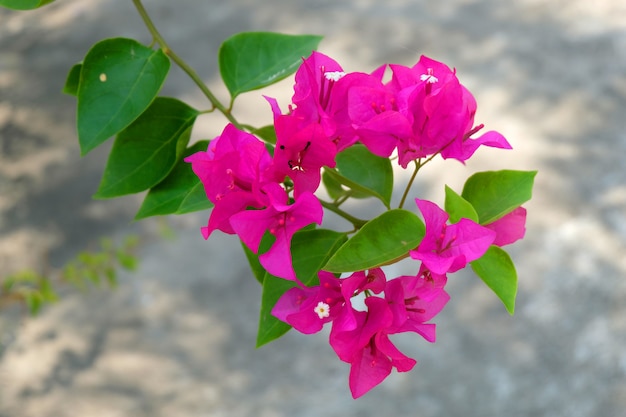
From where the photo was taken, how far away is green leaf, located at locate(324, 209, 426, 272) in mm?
474

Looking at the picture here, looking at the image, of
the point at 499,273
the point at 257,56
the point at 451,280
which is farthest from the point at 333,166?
the point at 451,280

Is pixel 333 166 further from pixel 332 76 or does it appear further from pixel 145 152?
pixel 145 152

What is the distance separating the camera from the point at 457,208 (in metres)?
0.51

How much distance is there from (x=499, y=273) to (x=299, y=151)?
0.16 m

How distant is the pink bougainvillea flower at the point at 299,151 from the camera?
0.49 metres

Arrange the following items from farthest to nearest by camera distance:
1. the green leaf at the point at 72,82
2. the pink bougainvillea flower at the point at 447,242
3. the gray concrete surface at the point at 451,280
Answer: the gray concrete surface at the point at 451,280, the green leaf at the point at 72,82, the pink bougainvillea flower at the point at 447,242

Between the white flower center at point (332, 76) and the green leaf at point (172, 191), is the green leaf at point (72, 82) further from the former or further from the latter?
the white flower center at point (332, 76)

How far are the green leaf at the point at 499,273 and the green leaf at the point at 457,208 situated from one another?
3 cm

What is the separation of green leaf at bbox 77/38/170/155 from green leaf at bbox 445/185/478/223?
0.26 meters

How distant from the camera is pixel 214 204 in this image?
498 millimetres

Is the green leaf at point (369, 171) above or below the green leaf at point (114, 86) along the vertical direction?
below

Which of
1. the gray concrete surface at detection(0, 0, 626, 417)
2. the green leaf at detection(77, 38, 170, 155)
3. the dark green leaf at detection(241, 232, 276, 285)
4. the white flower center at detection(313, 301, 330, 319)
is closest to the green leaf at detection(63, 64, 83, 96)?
the green leaf at detection(77, 38, 170, 155)

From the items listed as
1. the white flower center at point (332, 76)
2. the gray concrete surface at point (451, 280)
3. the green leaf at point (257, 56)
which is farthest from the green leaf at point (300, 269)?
the gray concrete surface at point (451, 280)

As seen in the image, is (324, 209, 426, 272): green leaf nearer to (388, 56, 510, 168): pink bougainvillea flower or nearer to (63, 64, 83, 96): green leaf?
(388, 56, 510, 168): pink bougainvillea flower
